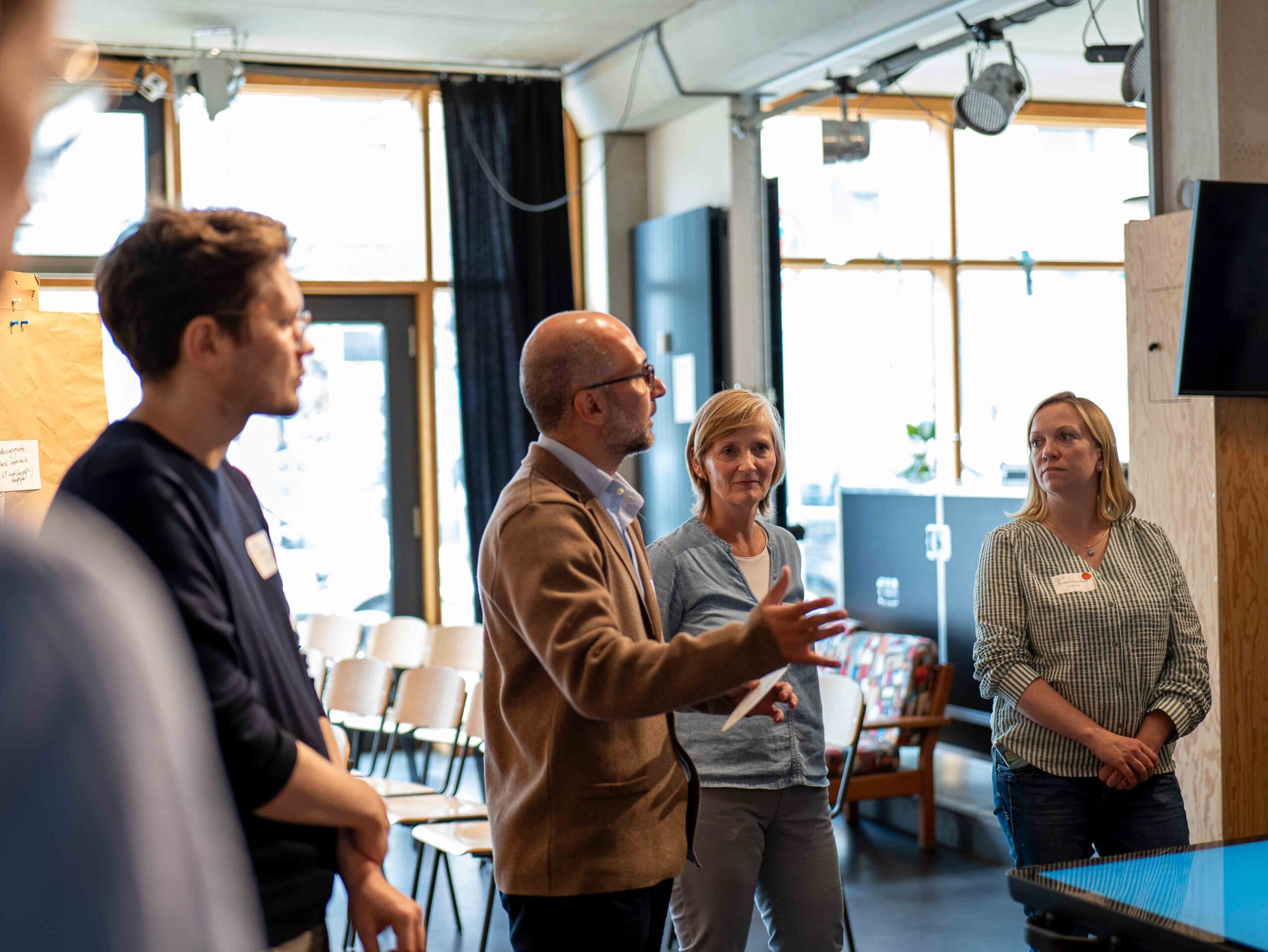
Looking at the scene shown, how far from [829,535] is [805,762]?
605cm

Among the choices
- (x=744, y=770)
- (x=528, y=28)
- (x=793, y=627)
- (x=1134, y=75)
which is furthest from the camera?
(x=528, y=28)

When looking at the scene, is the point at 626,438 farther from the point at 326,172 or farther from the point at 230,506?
the point at 326,172

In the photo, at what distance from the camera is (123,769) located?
390 millimetres

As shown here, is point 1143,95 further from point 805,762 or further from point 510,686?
point 510,686

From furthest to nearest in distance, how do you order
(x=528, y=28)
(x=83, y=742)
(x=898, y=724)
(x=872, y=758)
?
(x=528, y=28), (x=872, y=758), (x=898, y=724), (x=83, y=742)

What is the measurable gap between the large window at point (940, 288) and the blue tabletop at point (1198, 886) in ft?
21.1

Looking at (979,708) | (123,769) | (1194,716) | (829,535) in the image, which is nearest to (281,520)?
(829,535)

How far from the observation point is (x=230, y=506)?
1.43 meters

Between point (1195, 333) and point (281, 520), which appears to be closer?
point (1195, 333)

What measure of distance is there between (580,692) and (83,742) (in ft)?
4.61

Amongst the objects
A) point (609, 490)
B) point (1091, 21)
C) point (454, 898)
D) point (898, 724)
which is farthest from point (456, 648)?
point (1091, 21)

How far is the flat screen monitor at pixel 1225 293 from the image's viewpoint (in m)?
3.64

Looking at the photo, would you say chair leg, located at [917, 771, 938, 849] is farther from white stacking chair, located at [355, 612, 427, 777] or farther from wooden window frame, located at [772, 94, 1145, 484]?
wooden window frame, located at [772, 94, 1145, 484]

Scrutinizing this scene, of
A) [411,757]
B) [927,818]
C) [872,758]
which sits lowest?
[927,818]
